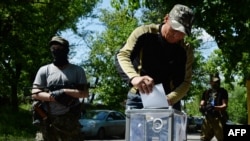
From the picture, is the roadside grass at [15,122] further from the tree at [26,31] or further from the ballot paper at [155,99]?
the ballot paper at [155,99]

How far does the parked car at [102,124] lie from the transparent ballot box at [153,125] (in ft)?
73.7

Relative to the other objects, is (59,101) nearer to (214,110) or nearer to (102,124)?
(214,110)

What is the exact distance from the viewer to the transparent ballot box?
363 centimetres

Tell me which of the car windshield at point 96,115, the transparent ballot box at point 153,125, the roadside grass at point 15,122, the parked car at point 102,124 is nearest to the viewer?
the transparent ballot box at point 153,125

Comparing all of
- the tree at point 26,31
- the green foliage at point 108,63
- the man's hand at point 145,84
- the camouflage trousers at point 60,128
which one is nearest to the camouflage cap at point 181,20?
the man's hand at point 145,84

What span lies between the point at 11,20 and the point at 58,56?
21863 millimetres

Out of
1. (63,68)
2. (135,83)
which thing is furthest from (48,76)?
(135,83)

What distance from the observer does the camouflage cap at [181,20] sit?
399cm

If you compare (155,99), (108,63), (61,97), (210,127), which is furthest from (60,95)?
(108,63)

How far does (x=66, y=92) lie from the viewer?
588cm

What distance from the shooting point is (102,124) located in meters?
27.4

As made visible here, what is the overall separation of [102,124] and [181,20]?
77.6 feet

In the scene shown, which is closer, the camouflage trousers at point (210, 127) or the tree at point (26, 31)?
the camouflage trousers at point (210, 127)

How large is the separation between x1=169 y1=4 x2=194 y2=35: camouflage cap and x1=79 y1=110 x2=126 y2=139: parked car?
22279mm
